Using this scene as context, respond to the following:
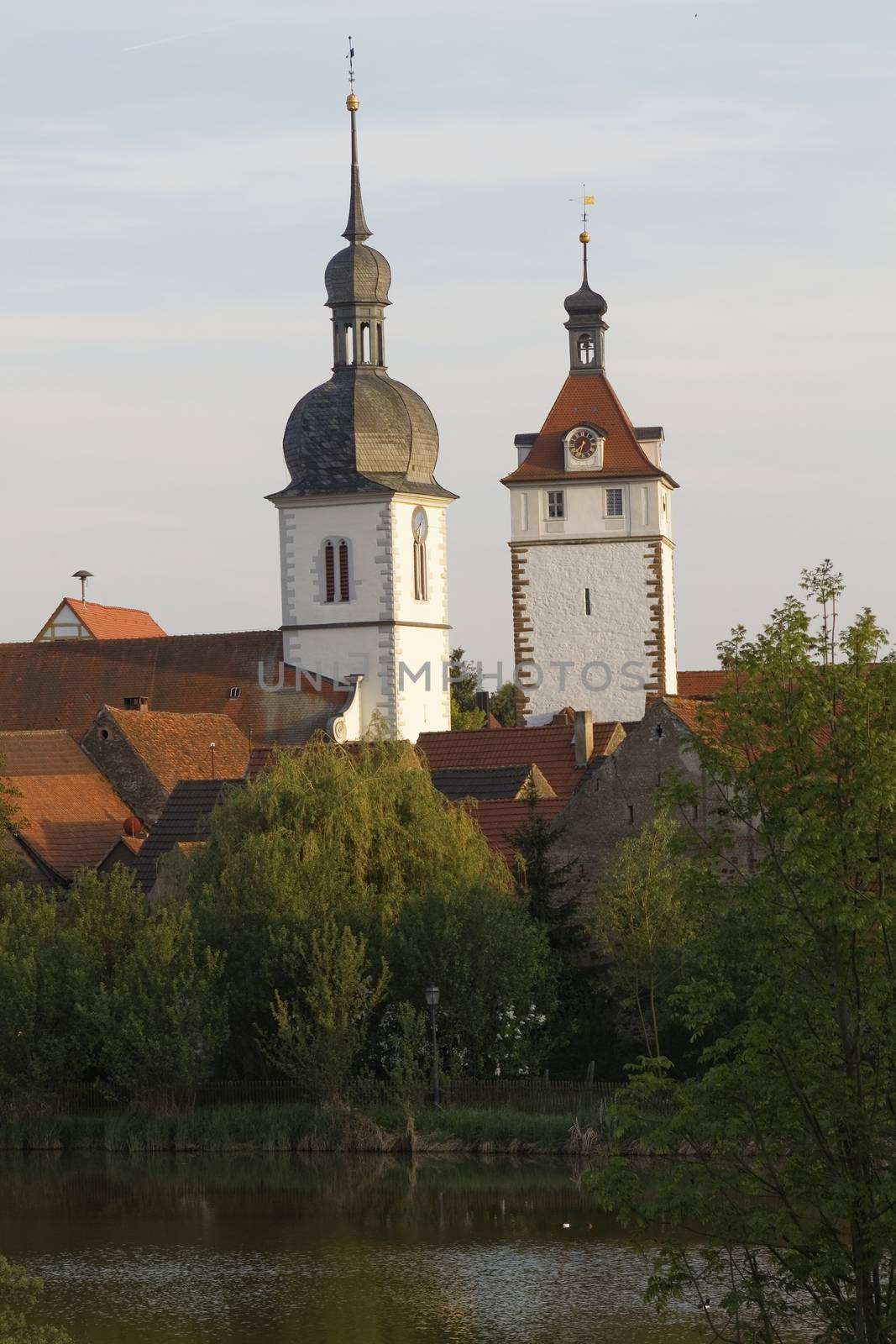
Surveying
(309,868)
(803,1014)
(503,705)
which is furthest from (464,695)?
(803,1014)

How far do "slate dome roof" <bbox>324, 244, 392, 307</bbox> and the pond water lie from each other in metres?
38.9

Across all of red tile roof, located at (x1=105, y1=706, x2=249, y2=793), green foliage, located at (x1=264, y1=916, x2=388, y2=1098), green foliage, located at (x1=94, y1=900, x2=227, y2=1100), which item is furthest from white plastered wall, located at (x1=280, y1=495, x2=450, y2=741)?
green foliage, located at (x1=264, y1=916, x2=388, y2=1098)

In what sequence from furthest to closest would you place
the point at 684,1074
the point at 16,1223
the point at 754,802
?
the point at 684,1074 → the point at 16,1223 → the point at 754,802

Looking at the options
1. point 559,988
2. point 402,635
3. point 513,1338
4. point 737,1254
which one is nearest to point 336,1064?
point 559,988

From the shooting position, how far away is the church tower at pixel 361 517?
67.3 meters

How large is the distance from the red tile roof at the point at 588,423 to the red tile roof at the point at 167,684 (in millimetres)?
9563

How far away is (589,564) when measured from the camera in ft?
229

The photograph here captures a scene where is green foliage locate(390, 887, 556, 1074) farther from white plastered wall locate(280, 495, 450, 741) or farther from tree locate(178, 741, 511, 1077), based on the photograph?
white plastered wall locate(280, 495, 450, 741)

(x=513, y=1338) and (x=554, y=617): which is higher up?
(x=554, y=617)

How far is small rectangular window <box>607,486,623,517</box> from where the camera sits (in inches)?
2758

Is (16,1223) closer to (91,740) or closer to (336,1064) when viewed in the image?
(336,1064)

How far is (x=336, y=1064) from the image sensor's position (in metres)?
34.3

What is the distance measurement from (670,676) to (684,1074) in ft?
121

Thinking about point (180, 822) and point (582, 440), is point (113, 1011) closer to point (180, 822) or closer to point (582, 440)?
point (180, 822)
